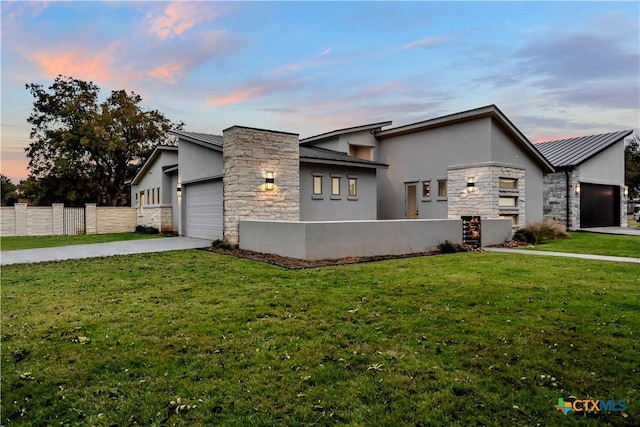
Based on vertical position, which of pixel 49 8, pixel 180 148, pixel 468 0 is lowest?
Answer: pixel 180 148

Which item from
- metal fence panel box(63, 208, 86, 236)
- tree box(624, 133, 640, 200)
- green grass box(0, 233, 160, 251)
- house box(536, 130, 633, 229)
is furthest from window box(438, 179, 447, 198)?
tree box(624, 133, 640, 200)

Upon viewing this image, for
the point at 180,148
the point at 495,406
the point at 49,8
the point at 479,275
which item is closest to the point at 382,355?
the point at 495,406

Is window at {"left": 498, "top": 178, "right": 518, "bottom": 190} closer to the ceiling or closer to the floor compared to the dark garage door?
closer to the ceiling

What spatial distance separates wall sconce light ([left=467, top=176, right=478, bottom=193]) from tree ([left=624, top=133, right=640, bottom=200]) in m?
28.2

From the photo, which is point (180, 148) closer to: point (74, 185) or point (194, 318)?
point (194, 318)

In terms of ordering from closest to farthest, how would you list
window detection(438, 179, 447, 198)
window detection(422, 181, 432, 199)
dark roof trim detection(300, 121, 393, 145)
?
window detection(438, 179, 447, 198) → window detection(422, 181, 432, 199) → dark roof trim detection(300, 121, 393, 145)

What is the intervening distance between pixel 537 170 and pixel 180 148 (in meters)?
17.7

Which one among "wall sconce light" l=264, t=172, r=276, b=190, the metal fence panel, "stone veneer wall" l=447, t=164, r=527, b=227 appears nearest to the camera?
"wall sconce light" l=264, t=172, r=276, b=190

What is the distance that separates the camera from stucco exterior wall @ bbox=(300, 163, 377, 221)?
16.0 metres

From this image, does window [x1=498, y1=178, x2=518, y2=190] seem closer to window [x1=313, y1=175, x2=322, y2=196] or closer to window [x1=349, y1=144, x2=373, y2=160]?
window [x1=349, y1=144, x2=373, y2=160]

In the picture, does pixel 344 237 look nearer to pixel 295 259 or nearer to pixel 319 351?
pixel 295 259

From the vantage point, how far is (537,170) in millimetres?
18641

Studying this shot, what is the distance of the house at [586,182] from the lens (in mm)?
20406

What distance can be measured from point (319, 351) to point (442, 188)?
1551 centimetres
